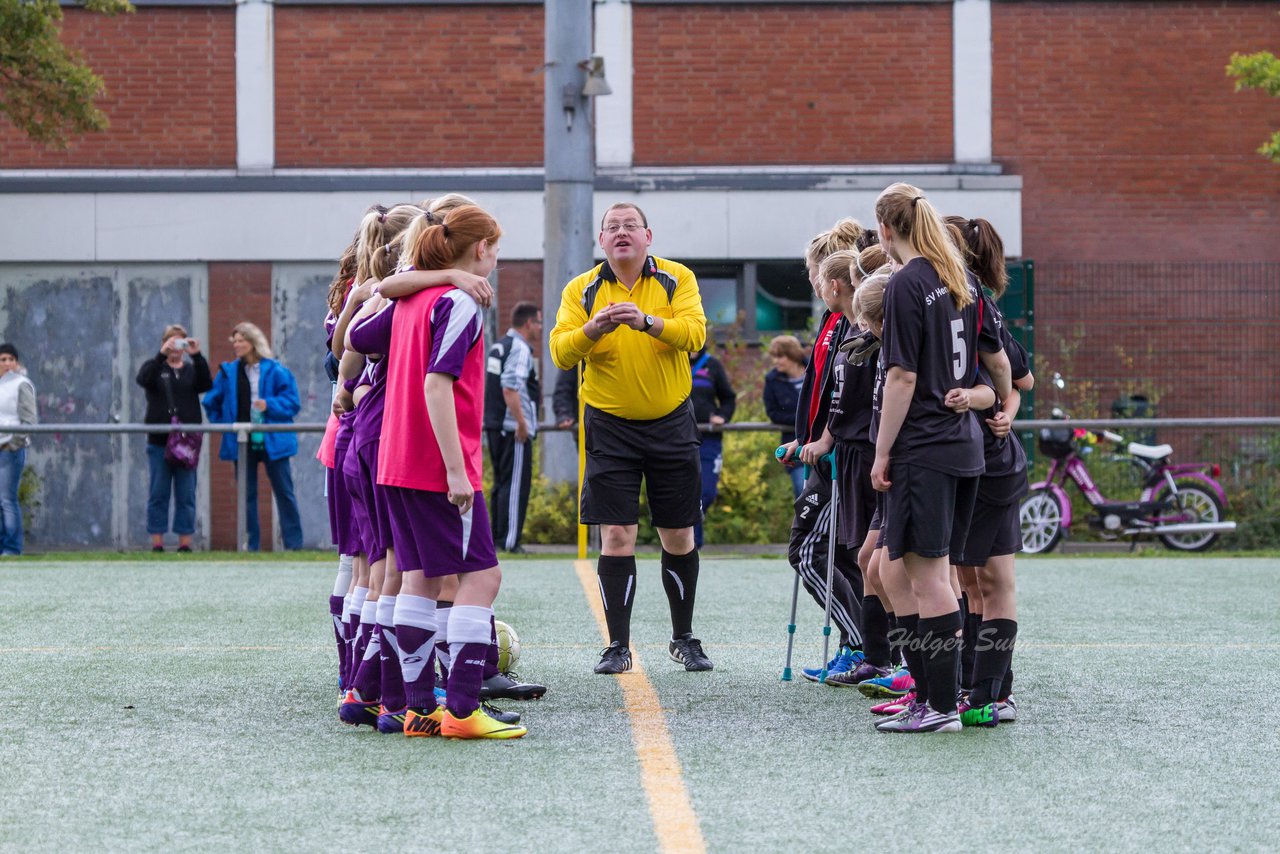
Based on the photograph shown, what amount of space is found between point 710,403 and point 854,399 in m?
6.99

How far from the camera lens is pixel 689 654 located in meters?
7.06

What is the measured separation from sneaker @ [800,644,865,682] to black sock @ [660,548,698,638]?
0.60 metres

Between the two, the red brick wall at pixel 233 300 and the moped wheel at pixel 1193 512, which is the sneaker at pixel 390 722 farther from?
the red brick wall at pixel 233 300

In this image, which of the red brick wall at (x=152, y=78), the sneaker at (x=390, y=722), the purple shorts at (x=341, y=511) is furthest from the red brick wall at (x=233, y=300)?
the sneaker at (x=390, y=722)

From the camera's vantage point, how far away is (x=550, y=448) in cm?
1448

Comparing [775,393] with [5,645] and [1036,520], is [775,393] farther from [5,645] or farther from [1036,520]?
[5,645]

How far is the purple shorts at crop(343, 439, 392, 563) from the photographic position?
5559 millimetres

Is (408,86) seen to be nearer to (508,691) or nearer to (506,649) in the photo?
(506,649)

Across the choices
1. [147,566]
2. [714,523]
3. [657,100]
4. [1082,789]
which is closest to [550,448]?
[714,523]

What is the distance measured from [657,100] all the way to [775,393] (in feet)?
18.1

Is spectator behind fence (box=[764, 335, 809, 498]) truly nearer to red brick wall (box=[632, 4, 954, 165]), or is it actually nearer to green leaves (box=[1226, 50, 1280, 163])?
red brick wall (box=[632, 4, 954, 165])

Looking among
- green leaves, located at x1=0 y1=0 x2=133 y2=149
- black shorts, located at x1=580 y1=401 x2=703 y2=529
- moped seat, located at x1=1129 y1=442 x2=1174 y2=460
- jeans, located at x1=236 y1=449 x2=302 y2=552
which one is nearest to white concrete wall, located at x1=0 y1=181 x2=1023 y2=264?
green leaves, located at x1=0 y1=0 x2=133 y2=149

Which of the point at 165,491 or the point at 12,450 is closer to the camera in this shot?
the point at 12,450

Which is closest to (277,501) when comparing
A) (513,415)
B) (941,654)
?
(513,415)
